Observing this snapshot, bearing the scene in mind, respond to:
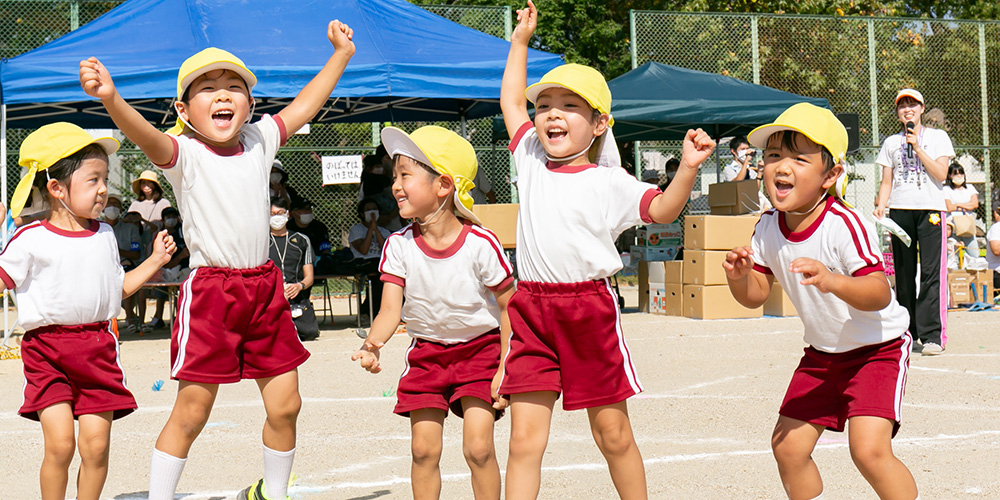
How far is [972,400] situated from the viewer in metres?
6.84

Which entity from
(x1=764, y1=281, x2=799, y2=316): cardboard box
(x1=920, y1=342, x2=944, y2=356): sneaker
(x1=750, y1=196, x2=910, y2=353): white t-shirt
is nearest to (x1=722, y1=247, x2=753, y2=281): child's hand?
(x1=750, y1=196, x2=910, y2=353): white t-shirt

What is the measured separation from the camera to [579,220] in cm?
391

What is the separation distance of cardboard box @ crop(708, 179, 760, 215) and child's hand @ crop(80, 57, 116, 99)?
10316mm

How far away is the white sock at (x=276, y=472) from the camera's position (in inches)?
170

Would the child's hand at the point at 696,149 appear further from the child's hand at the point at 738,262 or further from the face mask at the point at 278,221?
the face mask at the point at 278,221

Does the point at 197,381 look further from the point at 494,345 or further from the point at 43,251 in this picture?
the point at 494,345

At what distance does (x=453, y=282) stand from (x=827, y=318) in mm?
1414

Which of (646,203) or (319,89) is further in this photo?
(319,89)

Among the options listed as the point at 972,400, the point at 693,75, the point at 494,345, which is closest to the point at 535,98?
the point at 494,345

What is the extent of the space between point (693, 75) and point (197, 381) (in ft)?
38.8

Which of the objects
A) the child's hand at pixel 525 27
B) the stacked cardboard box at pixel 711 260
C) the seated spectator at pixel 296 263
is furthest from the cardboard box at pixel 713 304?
the child's hand at pixel 525 27

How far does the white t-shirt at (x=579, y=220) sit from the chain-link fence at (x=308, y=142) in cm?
1197

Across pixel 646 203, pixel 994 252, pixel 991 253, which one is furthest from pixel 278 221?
pixel 991 253

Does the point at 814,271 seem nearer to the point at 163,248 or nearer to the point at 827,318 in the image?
the point at 827,318
